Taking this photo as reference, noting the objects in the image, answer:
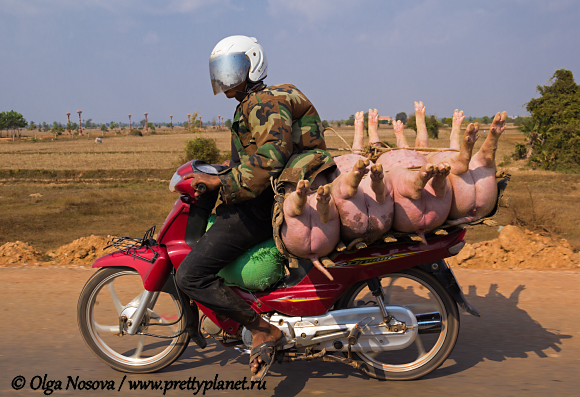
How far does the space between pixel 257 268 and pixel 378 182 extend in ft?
3.69

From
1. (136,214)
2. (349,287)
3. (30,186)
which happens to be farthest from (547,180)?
(30,186)

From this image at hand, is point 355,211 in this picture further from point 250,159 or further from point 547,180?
point 547,180

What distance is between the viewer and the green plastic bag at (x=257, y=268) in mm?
3490

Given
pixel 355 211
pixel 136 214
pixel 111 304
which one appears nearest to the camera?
pixel 355 211

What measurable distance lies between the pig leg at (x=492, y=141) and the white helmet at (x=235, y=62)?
1584mm

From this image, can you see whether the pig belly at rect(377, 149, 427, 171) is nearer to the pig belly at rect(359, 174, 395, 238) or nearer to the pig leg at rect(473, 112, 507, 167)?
the pig belly at rect(359, 174, 395, 238)

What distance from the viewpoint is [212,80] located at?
354cm

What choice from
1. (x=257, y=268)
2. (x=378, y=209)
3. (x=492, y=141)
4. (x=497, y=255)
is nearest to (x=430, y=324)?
(x=378, y=209)

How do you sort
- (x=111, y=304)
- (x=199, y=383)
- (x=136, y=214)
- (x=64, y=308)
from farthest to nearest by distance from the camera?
1. (x=136, y=214)
2. (x=64, y=308)
3. (x=111, y=304)
4. (x=199, y=383)

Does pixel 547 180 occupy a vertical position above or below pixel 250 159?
below

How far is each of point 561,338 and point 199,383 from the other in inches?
127

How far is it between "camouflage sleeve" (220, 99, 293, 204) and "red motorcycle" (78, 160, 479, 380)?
35 centimetres

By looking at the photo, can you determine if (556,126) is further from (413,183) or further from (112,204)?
(413,183)

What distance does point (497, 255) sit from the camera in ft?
25.4
